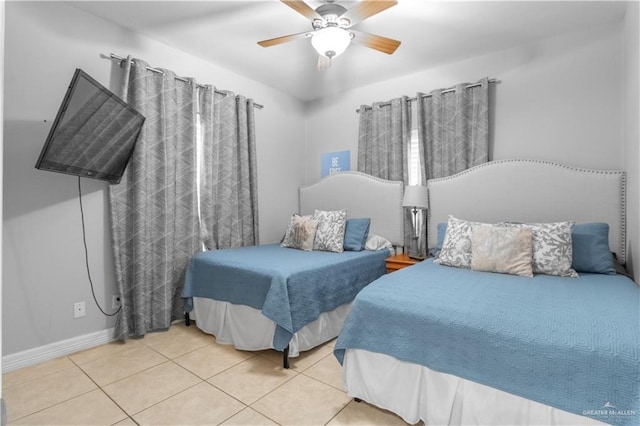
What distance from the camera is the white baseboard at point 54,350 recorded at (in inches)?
95.2

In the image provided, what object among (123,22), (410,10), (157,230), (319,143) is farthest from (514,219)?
(123,22)

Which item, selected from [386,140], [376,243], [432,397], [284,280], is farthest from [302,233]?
[432,397]

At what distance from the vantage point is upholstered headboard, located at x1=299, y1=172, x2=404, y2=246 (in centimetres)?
372

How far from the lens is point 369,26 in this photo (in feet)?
9.52

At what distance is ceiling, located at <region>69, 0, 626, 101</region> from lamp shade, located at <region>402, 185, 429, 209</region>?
50.7 inches

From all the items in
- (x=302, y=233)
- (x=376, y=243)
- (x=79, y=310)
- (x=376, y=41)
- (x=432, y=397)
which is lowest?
(x=432, y=397)

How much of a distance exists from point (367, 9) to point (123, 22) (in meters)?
2.05

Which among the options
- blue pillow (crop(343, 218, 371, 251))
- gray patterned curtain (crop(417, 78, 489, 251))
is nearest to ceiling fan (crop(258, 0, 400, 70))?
gray patterned curtain (crop(417, 78, 489, 251))

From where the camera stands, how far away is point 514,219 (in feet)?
10.1

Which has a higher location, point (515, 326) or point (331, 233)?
point (331, 233)

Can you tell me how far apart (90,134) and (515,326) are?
280cm

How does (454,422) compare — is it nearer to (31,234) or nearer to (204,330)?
(204,330)

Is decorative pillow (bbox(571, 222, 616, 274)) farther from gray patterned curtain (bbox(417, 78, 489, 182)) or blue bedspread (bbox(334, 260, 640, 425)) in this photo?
gray patterned curtain (bbox(417, 78, 489, 182))

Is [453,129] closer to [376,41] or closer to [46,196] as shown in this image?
[376,41]
